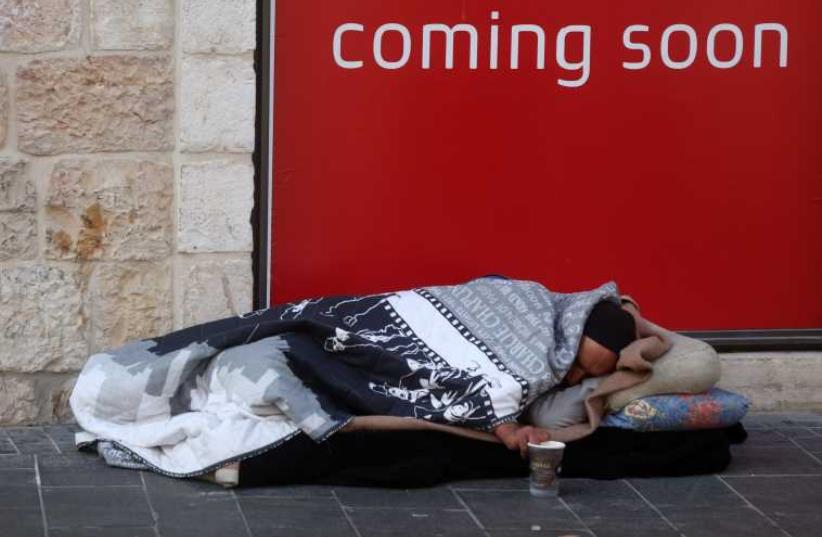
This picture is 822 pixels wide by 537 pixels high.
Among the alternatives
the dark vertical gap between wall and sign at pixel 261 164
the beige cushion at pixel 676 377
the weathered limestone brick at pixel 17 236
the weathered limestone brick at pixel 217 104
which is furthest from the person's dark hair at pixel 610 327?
the weathered limestone brick at pixel 17 236

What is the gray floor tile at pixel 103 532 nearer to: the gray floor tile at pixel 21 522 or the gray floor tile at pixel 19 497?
the gray floor tile at pixel 21 522

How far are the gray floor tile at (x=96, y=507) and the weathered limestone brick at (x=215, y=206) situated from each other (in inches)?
44.6

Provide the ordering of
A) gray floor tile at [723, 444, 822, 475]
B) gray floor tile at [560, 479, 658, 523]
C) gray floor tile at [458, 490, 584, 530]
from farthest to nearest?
gray floor tile at [723, 444, 822, 475]
gray floor tile at [560, 479, 658, 523]
gray floor tile at [458, 490, 584, 530]

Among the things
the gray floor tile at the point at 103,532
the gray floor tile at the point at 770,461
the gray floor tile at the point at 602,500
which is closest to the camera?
the gray floor tile at the point at 103,532

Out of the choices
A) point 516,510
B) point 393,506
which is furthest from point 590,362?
point 393,506

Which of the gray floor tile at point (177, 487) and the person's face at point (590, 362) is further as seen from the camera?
the person's face at point (590, 362)

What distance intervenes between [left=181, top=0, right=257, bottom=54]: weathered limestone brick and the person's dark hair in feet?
5.24

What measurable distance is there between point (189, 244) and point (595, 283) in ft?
5.19

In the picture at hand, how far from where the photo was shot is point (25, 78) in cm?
607

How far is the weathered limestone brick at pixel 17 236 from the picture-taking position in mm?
6109

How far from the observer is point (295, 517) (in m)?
5.22

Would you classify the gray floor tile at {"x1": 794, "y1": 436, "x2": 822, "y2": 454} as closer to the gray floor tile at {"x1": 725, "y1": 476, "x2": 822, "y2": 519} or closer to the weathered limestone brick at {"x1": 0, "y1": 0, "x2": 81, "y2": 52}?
the gray floor tile at {"x1": 725, "y1": 476, "x2": 822, "y2": 519}

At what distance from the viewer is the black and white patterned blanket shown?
18.4 ft

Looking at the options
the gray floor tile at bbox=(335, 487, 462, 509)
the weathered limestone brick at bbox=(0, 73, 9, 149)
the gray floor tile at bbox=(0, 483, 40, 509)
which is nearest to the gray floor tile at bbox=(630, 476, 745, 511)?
the gray floor tile at bbox=(335, 487, 462, 509)
